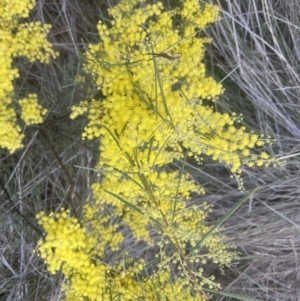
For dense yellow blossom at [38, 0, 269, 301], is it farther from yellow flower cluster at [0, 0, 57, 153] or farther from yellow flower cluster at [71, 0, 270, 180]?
yellow flower cluster at [0, 0, 57, 153]

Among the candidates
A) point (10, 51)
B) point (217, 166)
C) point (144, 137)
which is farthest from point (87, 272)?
point (217, 166)

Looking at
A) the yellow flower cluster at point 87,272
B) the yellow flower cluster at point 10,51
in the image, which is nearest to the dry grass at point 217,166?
the yellow flower cluster at point 10,51

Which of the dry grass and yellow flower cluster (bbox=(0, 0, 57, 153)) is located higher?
yellow flower cluster (bbox=(0, 0, 57, 153))

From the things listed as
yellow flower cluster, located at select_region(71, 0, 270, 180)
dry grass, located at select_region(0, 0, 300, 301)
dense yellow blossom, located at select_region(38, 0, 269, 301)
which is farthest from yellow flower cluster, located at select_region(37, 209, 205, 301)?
dry grass, located at select_region(0, 0, 300, 301)

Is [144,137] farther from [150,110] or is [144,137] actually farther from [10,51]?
[10,51]

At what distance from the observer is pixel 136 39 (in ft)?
3.14

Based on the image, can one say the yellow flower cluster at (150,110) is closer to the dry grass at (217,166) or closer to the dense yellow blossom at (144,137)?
the dense yellow blossom at (144,137)

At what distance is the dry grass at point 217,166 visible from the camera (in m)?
1.37

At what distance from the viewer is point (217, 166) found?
5.18ft

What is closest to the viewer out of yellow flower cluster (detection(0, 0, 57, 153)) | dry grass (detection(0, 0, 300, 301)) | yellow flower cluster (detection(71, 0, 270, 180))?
yellow flower cluster (detection(71, 0, 270, 180))

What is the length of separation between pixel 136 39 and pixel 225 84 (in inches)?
25.3

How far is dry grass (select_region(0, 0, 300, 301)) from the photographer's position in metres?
1.37

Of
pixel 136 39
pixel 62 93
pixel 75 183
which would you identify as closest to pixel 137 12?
pixel 136 39

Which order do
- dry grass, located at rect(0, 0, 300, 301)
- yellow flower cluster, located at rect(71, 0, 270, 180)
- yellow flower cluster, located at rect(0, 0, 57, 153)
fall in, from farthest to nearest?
dry grass, located at rect(0, 0, 300, 301) → yellow flower cluster, located at rect(0, 0, 57, 153) → yellow flower cluster, located at rect(71, 0, 270, 180)
